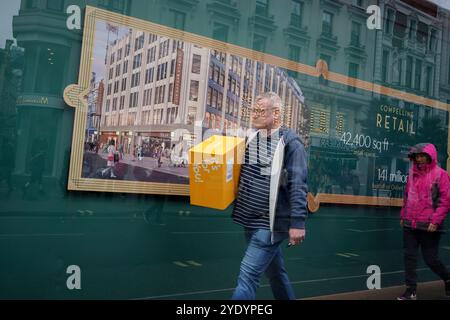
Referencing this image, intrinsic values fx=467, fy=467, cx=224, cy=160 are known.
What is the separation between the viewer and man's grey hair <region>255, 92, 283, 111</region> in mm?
3697

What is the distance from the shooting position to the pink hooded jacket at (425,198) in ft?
14.5

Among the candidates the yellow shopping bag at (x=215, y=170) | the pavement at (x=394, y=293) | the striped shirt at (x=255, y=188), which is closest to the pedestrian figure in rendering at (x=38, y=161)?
the yellow shopping bag at (x=215, y=170)

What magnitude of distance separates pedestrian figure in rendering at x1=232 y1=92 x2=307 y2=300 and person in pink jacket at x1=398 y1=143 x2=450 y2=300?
58.9 inches

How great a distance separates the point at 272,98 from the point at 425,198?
1.89 meters

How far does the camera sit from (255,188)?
11.1 ft

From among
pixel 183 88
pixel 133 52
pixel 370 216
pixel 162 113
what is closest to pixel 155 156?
pixel 162 113

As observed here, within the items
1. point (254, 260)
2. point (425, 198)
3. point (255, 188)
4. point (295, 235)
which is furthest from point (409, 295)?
point (255, 188)

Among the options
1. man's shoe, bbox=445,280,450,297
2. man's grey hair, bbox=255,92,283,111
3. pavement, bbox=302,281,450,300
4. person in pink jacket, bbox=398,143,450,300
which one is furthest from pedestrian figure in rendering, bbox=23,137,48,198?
man's shoe, bbox=445,280,450,297

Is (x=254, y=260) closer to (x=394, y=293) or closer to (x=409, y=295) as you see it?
(x=394, y=293)

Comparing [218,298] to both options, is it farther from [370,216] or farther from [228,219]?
[370,216]

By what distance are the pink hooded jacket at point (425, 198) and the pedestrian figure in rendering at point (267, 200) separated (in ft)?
4.89

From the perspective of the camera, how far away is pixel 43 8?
3.12 m

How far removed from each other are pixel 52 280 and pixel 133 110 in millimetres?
1290

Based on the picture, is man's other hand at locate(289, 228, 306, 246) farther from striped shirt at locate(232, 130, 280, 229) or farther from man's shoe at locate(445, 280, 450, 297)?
man's shoe at locate(445, 280, 450, 297)
